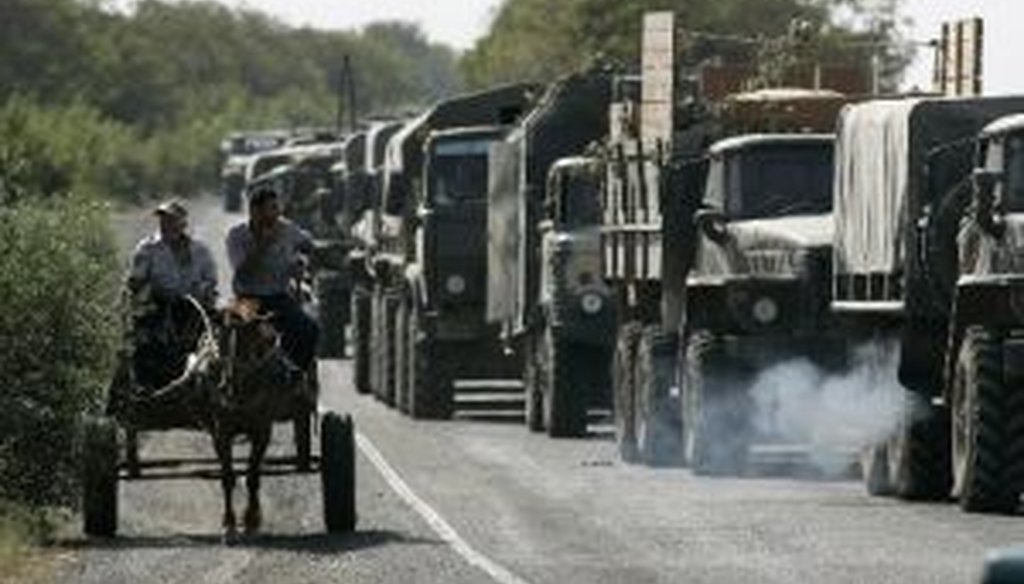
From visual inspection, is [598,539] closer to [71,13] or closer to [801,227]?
[801,227]

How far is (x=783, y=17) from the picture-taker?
73938 millimetres

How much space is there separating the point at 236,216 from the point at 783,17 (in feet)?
157

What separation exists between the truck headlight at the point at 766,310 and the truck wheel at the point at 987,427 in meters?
5.22

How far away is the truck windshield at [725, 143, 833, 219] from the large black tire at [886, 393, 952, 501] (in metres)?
4.11

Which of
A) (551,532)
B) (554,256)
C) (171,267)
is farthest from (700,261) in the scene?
(171,267)

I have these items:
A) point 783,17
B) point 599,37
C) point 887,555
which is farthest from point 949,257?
point 599,37

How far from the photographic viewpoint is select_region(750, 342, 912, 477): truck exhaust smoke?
28.6 meters

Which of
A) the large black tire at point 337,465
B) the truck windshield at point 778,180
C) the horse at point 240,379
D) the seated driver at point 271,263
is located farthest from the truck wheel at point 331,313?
the horse at point 240,379

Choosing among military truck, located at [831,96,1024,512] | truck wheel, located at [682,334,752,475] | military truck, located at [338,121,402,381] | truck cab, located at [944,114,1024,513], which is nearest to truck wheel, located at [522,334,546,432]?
truck wheel, located at [682,334,752,475]

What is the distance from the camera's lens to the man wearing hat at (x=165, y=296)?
24.4 meters

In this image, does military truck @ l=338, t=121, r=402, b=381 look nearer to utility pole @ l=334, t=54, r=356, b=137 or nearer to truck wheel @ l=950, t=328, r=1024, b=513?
truck wheel @ l=950, t=328, r=1024, b=513

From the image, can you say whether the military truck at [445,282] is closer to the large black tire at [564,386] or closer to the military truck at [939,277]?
the large black tire at [564,386]

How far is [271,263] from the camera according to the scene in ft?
79.8

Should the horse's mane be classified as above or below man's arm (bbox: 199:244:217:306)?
below
